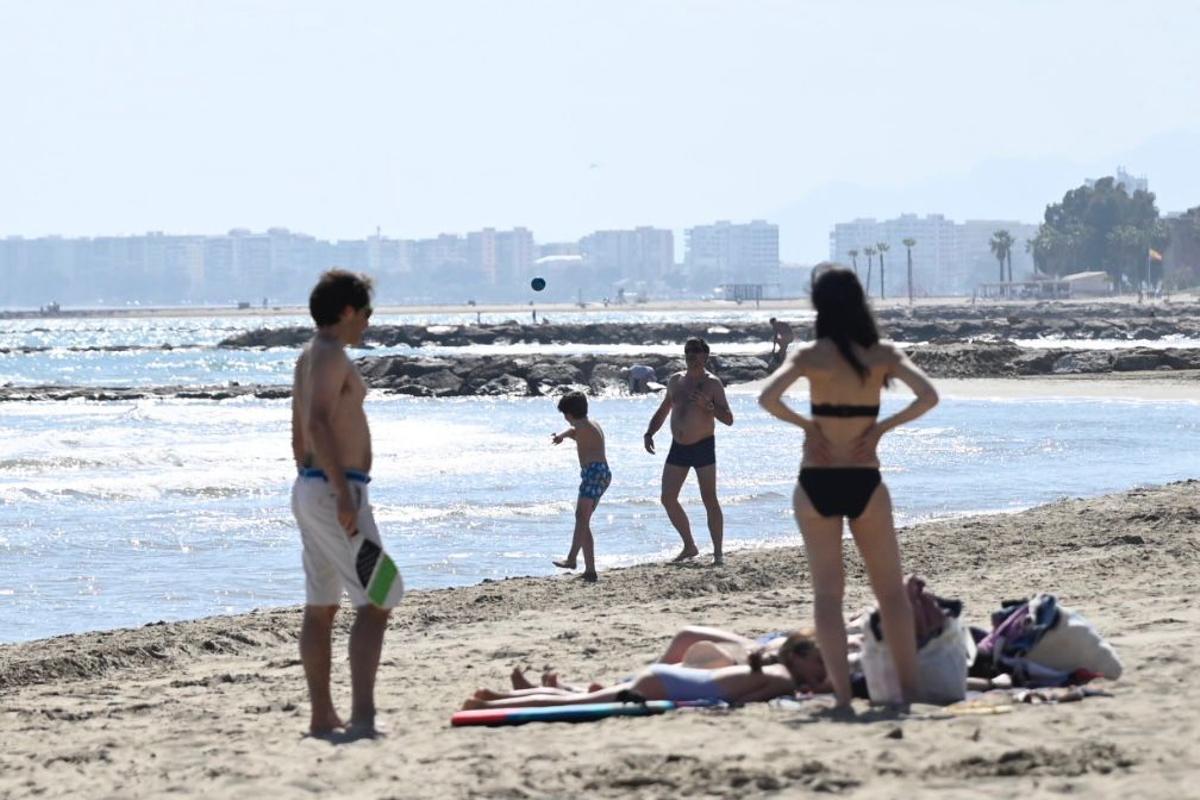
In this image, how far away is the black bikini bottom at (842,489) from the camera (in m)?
6.16

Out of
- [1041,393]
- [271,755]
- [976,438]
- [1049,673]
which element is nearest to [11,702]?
[271,755]

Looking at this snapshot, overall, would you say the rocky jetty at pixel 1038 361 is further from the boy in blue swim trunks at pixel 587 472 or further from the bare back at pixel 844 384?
the bare back at pixel 844 384

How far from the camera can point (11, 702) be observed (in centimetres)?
800

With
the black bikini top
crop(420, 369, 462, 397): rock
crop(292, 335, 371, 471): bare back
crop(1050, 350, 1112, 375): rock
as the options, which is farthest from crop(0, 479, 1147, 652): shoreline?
crop(420, 369, 462, 397): rock

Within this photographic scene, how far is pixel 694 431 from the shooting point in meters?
11.9

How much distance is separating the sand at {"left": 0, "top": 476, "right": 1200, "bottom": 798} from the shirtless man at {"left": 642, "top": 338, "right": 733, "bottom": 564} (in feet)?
1.58

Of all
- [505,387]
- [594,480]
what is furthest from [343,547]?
[505,387]

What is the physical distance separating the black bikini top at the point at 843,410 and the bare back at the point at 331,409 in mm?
1511

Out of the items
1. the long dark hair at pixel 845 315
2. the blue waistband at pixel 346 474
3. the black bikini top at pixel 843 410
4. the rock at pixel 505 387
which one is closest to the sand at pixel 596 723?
the blue waistband at pixel 346 474

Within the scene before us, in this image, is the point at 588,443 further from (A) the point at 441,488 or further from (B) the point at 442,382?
(B) the point at 442,382

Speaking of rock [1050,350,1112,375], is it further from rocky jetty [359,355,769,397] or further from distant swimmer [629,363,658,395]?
distant swimmer [629,363,658,395]

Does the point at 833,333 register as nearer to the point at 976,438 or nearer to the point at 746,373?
the point at 976,438

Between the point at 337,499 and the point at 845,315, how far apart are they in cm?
178

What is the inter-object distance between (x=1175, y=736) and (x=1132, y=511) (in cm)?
819
